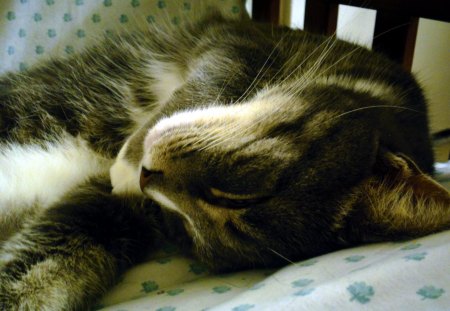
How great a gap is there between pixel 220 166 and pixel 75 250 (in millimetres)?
377

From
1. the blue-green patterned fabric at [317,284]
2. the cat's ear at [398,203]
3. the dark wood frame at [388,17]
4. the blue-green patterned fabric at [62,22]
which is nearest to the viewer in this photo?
the blue-green patterned fabric at [317,284]

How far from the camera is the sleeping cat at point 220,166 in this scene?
2.98ft

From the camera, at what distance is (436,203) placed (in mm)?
875

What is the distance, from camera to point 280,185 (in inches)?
35.5

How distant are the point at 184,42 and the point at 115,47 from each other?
0.24 metres

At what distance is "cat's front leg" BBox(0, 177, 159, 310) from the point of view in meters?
0.93

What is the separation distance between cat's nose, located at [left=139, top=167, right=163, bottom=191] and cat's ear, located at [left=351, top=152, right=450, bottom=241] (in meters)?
0.40

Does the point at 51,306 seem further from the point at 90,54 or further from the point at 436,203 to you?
the point at 90,54

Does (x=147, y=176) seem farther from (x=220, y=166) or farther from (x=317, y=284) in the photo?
(x=317, y=284)

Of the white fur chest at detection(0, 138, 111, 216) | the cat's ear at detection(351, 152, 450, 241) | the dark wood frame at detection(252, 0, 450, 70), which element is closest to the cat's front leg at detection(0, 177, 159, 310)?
the white fur chest at detection(0, 138, 111, 216)

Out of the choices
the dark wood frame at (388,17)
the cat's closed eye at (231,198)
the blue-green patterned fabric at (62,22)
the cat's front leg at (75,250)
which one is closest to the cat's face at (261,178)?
the cat's closed eye at (231,198)

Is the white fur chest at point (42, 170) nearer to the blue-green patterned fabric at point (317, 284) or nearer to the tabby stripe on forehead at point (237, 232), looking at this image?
the blue-green patterned fabric at point (317, 284)

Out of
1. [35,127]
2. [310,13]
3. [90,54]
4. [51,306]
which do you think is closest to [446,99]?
[310,13]

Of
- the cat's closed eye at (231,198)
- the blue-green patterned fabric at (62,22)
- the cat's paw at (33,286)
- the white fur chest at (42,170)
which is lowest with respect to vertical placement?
the cat's paw at (33,286)
